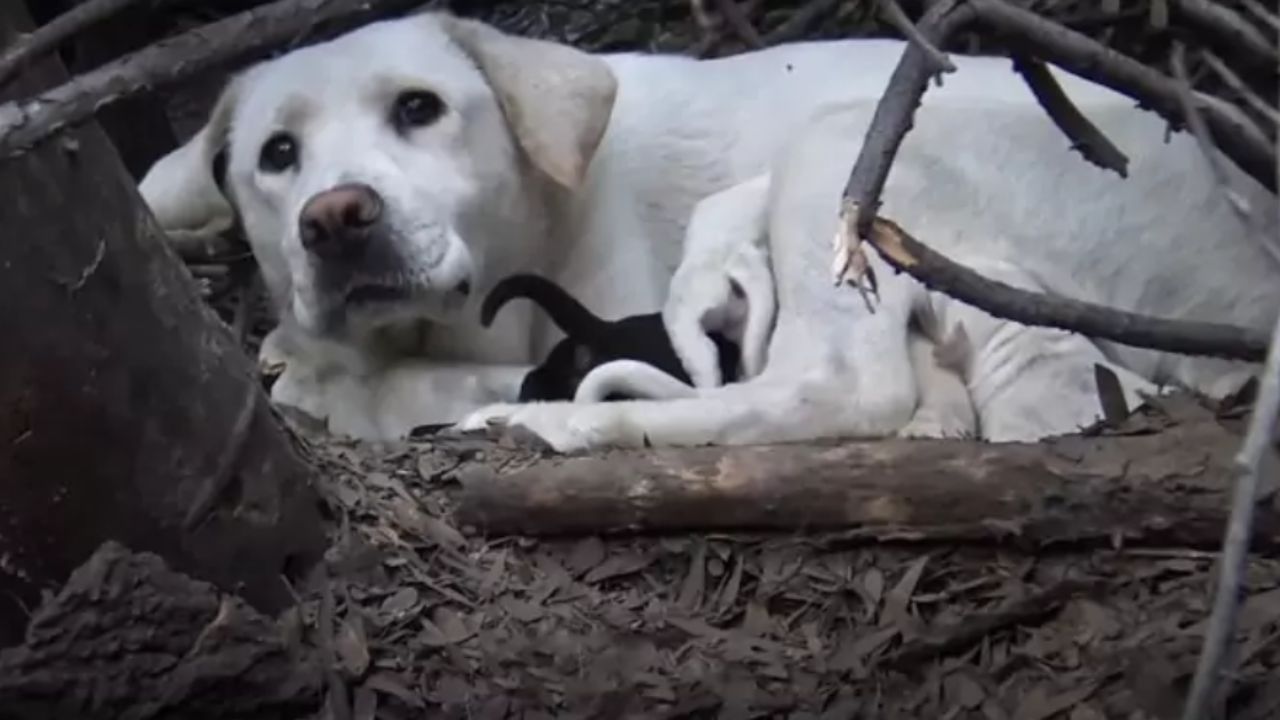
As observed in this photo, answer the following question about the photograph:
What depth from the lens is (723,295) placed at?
104 inches

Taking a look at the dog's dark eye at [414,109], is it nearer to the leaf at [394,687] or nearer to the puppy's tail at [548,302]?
the puppy's tail at [548,302]

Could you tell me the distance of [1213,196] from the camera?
2.50m

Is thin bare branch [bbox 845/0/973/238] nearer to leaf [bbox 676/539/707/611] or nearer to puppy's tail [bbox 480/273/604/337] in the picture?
leaf [bbox 676/539/707/611]

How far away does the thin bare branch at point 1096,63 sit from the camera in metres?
1.48

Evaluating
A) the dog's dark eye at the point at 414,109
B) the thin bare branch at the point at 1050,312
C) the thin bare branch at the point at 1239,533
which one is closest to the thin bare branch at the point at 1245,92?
the thin bare branch at the point at 1050,312

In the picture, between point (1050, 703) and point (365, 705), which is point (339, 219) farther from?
point (1050, 703)

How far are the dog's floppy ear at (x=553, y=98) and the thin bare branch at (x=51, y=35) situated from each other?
1.39 m

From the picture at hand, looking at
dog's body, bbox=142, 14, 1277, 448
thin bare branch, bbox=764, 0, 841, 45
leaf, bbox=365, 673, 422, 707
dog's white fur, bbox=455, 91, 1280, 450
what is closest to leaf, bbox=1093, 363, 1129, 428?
dog's white fur, bbox=455, 91, 1280, 450

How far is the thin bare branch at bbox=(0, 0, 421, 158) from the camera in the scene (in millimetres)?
1293

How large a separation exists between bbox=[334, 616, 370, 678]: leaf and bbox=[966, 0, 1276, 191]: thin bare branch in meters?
0.78

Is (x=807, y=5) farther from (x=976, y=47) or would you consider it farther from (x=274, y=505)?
(x=274, y=505)

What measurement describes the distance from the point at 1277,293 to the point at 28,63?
5.22 feet

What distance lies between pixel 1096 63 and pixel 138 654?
2.93 ft

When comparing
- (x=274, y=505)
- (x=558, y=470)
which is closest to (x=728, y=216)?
(x=558, y=470)
